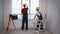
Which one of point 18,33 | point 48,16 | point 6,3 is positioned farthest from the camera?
point 6,3

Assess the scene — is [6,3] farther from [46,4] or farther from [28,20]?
[46,4]

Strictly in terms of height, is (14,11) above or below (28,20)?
above

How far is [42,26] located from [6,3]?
2.46 m

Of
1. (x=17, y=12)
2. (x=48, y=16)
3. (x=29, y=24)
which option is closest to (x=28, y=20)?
(x=29, y=24)

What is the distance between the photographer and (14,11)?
838 centimetres

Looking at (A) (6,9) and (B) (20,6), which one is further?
(B) (20,6)

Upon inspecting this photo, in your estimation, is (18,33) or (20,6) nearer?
(18,33)

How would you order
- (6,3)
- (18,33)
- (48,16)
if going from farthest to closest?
(6,3) → (48,16) → (18,33)

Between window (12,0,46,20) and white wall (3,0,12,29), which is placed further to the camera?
window (12,0,46,20)

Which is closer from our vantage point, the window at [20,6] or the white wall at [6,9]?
the white wall at [6,9]

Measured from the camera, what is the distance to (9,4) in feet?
26.6

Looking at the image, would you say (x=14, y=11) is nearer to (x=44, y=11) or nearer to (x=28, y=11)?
(x=28, y=11)

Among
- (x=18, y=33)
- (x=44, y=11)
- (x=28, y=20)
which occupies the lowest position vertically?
(x=18, y=33)

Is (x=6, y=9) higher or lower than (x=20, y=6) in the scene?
lower
